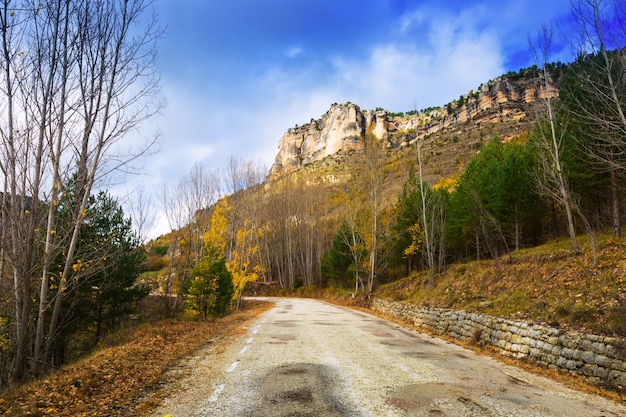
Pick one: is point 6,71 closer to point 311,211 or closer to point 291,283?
point 291,283

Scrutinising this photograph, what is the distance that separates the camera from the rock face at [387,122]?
9031 cm

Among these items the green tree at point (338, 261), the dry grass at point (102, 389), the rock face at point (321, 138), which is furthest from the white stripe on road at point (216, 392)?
the rock face at point (321, 138)

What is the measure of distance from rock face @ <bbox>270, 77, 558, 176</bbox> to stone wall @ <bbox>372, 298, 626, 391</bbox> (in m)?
54.7

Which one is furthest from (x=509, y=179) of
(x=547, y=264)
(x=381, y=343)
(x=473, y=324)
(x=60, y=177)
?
(x=60, y=177)

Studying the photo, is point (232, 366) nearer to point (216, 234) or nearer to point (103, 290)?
point (103, 290)

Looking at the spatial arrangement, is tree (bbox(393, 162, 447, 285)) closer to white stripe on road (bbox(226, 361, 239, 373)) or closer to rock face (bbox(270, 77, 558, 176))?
white stripe on road (bbox(226, 361, 239, 373))

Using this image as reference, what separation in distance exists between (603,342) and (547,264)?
8052mm

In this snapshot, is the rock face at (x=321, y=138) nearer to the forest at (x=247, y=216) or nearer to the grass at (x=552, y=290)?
the forest at (x=247, y=216)

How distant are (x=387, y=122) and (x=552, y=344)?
137 metres

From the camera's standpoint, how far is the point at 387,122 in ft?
454

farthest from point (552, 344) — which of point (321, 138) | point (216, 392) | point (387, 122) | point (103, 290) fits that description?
point (321, 138)

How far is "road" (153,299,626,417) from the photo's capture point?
15.6ft

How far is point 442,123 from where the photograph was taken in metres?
105

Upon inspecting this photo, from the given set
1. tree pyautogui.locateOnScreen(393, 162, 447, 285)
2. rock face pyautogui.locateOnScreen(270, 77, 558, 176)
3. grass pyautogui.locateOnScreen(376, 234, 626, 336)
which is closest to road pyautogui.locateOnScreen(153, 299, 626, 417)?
grass pyautogui.locateOnScreen(376, 234, 626, 336)
